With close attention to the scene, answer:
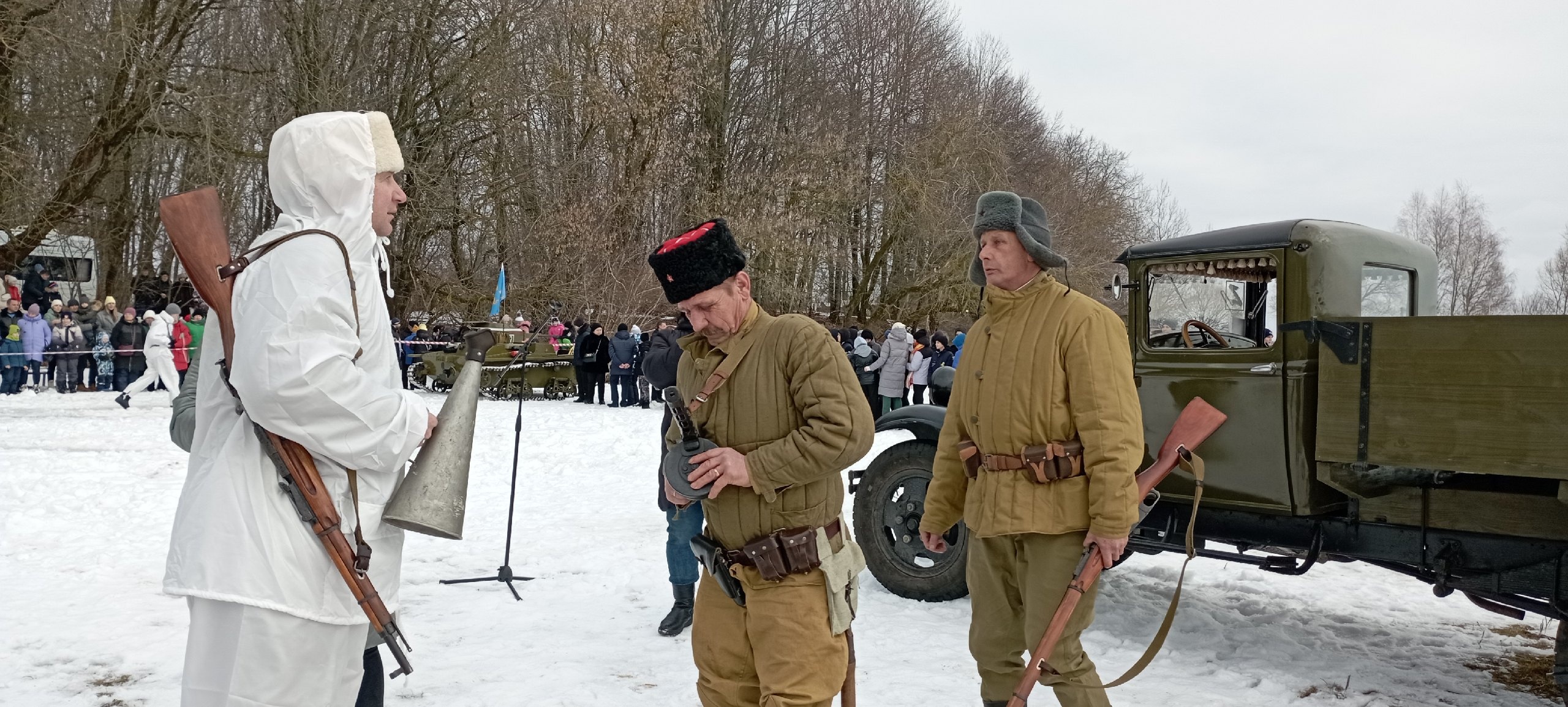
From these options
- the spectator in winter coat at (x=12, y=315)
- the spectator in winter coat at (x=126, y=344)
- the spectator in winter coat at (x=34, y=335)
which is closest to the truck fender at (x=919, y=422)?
the spectator in winter coat at (x=126, y=344)

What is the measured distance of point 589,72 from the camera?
26.9 m

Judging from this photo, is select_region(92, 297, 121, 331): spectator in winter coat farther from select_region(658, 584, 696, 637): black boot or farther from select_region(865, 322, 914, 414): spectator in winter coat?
select_region(658, 584, 696, 637): black boot

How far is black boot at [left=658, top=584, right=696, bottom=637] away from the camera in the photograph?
17.7 feet

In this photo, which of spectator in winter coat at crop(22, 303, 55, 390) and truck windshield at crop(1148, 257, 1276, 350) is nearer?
truck windshield at crop(1148, 257, 1276, 350)

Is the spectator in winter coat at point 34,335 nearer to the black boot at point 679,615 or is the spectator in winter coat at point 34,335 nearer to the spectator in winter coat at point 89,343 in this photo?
the spectator in winter coat at point 89,343

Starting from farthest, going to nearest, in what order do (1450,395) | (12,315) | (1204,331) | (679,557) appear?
(12,315), (1204,331), (679,557), (1450,395)

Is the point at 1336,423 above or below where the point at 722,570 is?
above

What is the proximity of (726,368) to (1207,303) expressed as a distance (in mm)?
3570

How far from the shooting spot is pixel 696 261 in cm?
282

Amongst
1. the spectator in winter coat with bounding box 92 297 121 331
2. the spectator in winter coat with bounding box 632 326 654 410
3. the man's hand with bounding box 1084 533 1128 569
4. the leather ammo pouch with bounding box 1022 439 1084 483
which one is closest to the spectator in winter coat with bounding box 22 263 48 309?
the spectator in winter coat with bounding box 92 297 121 331

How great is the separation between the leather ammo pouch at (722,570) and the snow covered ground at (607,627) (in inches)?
70.5

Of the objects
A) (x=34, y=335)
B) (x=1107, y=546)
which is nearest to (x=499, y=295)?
(x=34, y=335)

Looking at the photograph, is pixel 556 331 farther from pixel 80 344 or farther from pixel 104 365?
pixel 80 344

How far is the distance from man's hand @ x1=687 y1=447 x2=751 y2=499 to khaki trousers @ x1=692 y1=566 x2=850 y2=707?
256 mm
